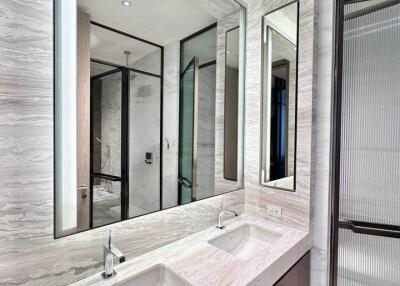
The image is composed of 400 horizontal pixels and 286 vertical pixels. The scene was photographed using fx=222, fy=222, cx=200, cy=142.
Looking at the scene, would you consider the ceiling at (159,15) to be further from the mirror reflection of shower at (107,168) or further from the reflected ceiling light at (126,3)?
the mirror reflection of shower at (107,168)

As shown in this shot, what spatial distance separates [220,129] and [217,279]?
107 cm

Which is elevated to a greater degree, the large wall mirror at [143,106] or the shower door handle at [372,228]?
the large wall mirror at [143,106]

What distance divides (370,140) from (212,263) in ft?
4.11

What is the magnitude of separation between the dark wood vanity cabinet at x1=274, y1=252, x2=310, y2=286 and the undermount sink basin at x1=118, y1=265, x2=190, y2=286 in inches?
20.9

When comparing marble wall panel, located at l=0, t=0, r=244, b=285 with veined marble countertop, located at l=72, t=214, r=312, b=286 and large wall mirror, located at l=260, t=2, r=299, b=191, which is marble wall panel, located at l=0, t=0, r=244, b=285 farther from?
large wall mirror, located at l=260, t=2, r=299, b=191

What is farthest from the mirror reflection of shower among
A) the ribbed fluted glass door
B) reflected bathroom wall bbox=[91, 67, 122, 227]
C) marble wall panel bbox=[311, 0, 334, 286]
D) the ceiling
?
the ribbed fluted glass door

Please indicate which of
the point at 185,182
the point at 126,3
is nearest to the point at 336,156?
the point at 185,182

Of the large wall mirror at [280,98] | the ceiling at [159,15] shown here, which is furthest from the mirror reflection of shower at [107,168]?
the large wall mirror at [280,98]

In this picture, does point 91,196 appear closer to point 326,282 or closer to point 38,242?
point 38,242

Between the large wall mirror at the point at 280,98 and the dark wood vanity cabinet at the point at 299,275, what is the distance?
18.6 inches

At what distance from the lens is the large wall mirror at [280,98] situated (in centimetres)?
161

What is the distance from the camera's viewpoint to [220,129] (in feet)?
5.86

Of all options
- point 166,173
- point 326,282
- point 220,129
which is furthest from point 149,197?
point 326,282

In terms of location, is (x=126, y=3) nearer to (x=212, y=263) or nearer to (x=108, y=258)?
(x=108, y=258)
